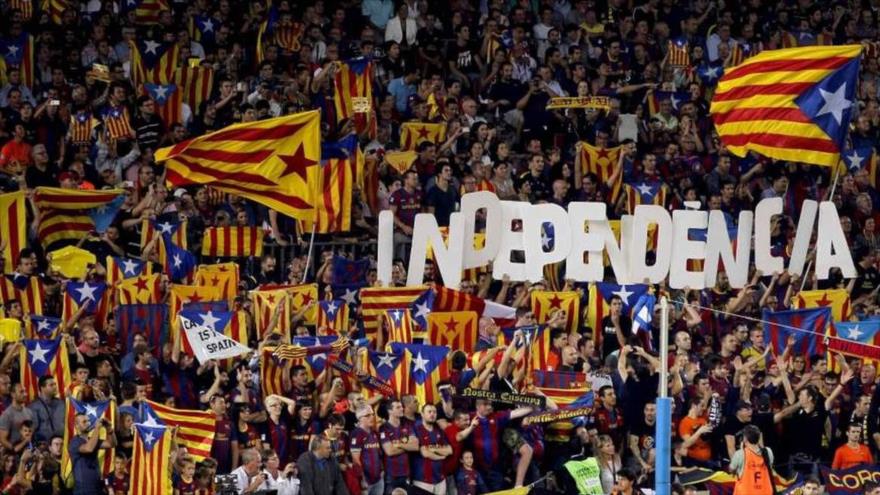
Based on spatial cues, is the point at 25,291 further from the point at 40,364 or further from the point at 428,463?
the point at 428,463

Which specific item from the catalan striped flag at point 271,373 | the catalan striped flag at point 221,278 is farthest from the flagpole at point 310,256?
the catalan striped flag at point 271,373

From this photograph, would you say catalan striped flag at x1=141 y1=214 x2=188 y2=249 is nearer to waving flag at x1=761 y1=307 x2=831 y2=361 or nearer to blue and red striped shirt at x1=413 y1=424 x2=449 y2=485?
blue and red striped shirt at x1=413 y1=424 x2=449 y2=485

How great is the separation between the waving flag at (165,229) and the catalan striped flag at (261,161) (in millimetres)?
408

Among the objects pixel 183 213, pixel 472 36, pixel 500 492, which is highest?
pixel 472 36

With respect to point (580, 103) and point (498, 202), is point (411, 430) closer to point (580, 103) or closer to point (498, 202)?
point (498, 202)

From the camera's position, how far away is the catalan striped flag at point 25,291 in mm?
26594

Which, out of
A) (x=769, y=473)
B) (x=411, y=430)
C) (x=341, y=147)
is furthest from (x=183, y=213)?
(x=769, y=473)

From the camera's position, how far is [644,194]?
31.0m

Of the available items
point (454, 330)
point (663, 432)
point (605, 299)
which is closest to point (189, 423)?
point (454, 330)

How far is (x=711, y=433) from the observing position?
26062 millimetres

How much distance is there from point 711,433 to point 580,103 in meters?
6.81

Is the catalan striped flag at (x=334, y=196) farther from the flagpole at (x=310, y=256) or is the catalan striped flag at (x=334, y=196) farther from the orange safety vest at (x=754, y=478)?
the orange safety vest at (x=754, y=478)

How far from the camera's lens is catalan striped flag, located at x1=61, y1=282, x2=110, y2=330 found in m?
26.4

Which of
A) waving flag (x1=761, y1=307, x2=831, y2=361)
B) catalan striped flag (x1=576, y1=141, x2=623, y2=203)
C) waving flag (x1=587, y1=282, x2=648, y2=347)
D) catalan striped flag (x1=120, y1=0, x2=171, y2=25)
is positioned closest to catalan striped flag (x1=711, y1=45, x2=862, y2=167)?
catalan striped flag (x1=576, y1=141, x2=623, y2=203)
